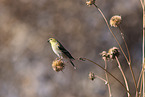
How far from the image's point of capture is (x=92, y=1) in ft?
4.36

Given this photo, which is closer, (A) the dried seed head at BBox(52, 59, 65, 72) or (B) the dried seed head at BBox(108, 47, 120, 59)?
(B) the dried seed head at BBox(108, 47, 120, 59)

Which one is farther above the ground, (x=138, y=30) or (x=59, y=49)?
(x=138, y=30)

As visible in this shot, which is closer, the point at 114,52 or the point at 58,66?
the point at 114,52

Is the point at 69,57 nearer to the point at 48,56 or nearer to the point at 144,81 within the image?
the point at 144,81

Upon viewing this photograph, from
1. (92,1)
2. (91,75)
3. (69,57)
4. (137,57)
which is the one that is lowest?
(91,75)

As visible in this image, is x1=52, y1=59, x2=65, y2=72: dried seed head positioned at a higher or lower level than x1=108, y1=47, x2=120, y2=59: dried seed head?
higher

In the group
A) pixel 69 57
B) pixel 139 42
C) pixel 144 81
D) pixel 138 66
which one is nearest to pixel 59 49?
pixel 69 57

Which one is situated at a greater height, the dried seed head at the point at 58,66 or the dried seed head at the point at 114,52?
the dried seed head at the point at 58,66

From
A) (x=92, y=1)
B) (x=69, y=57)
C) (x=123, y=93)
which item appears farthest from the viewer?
(x=123, y=93)

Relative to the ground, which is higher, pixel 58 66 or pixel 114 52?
pixel 58 66

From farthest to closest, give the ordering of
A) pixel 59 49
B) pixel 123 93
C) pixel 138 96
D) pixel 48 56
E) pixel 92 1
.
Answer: pixel 48 56
pixel 123 93
pixel 59 49
pixel 92 1
pixel 138 96

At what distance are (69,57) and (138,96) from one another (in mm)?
1084

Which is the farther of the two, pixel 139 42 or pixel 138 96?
pixel 139 42

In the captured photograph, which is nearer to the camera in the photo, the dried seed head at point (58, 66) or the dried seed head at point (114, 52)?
the dried seed head at point (114, 52)
